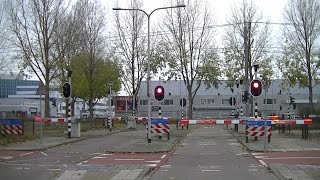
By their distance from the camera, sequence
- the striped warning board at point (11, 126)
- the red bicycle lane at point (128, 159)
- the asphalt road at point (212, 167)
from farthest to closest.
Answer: the striped warning board at point (11, 126) → the red bicycle lane at point (128, 159) → the asphalt road at point (212, 167)

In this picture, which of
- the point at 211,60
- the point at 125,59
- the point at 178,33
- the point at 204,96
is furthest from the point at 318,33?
the point at 204,96

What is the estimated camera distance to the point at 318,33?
44.6 metres

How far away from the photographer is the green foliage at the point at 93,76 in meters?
48.9

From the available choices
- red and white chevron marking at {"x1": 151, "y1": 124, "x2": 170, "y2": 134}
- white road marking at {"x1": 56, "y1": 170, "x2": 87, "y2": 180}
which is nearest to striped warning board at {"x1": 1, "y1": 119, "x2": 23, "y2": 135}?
red and white chevron marking at {"x1": 151, "y1": 124, "x2": 170, "y2": 134}

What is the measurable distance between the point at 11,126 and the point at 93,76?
73.0 ft

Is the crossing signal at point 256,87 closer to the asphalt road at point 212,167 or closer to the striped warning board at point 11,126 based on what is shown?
the asphalt road at point 212,167

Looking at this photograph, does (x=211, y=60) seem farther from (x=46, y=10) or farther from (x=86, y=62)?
(x=46, y=10)

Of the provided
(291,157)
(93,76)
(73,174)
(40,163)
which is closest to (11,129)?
(40,163)

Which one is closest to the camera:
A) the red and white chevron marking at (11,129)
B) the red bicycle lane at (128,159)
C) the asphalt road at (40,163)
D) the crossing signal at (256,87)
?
the asphalt road at (40,163)

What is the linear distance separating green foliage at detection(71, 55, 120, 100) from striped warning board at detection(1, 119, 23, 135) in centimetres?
1933

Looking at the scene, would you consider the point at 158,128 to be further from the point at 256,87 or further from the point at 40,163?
the point at 40,163

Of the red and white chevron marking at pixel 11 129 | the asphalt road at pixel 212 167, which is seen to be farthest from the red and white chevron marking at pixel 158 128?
the red and white chevron marking at pixel 11 129

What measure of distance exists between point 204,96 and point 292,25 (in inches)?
3114

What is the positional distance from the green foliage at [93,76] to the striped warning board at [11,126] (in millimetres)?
19328
